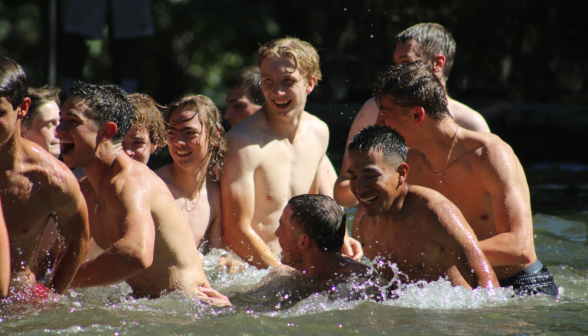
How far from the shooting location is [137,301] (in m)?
3.13

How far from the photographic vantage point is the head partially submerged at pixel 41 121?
4219 mm

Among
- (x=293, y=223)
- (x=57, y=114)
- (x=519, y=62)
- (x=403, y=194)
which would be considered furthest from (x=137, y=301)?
(x=519, y=62)

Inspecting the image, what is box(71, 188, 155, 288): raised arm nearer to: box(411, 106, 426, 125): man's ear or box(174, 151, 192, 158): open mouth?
box(174, 151, 192, 158): open mouth

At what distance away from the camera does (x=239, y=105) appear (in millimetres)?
5570

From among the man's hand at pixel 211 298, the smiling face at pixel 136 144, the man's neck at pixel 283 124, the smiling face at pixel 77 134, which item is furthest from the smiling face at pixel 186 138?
the man's hand at pixel 211 298

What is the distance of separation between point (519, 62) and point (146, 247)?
939cm

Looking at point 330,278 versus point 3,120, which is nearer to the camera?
point 3,120

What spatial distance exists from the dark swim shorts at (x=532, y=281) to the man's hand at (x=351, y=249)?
1.13 meters

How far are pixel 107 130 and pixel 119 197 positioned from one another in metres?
0.44

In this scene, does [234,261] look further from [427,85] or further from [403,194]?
[427,85]

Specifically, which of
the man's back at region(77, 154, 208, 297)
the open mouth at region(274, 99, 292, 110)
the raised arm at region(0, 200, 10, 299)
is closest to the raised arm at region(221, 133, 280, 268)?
the open mouth at region(274, 99, 292, 110)

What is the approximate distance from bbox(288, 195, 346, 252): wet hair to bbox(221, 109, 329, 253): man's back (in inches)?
27.0

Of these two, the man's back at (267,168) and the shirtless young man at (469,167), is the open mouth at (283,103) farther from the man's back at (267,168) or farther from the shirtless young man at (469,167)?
the shirtless young man at (469,167)

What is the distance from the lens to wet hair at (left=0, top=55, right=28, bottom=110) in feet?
8.51
